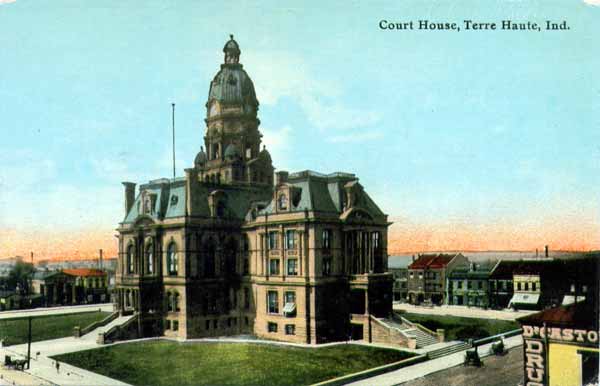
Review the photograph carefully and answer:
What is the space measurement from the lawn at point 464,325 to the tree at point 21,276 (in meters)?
31.4

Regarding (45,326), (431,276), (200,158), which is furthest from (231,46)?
(431,276)

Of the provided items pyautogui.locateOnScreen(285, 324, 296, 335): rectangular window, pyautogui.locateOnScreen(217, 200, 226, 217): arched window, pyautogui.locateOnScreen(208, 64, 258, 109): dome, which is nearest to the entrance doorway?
pyautogui.locateOnScreen(285, 324, 296, 335): rectangular window

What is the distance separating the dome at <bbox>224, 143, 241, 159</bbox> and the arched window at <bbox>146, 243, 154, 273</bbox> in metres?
11.6

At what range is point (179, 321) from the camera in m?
43.1

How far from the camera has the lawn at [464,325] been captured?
4391cm

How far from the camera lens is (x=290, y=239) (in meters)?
42.5

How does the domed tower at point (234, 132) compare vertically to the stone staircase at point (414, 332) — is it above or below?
above

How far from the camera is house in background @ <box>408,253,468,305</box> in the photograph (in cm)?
7094

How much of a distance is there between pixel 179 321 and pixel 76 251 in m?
11.2

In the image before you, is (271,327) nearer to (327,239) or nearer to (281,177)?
(327,239)

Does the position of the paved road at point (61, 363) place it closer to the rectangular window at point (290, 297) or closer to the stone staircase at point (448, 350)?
the rectangular window at point (290, 297)

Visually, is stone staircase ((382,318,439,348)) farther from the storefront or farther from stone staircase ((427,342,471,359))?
the storefront

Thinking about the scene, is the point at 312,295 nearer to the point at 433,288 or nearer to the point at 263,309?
the point at 263,309

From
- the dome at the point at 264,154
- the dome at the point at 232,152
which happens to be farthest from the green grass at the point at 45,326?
the dome at the point at 264,154
